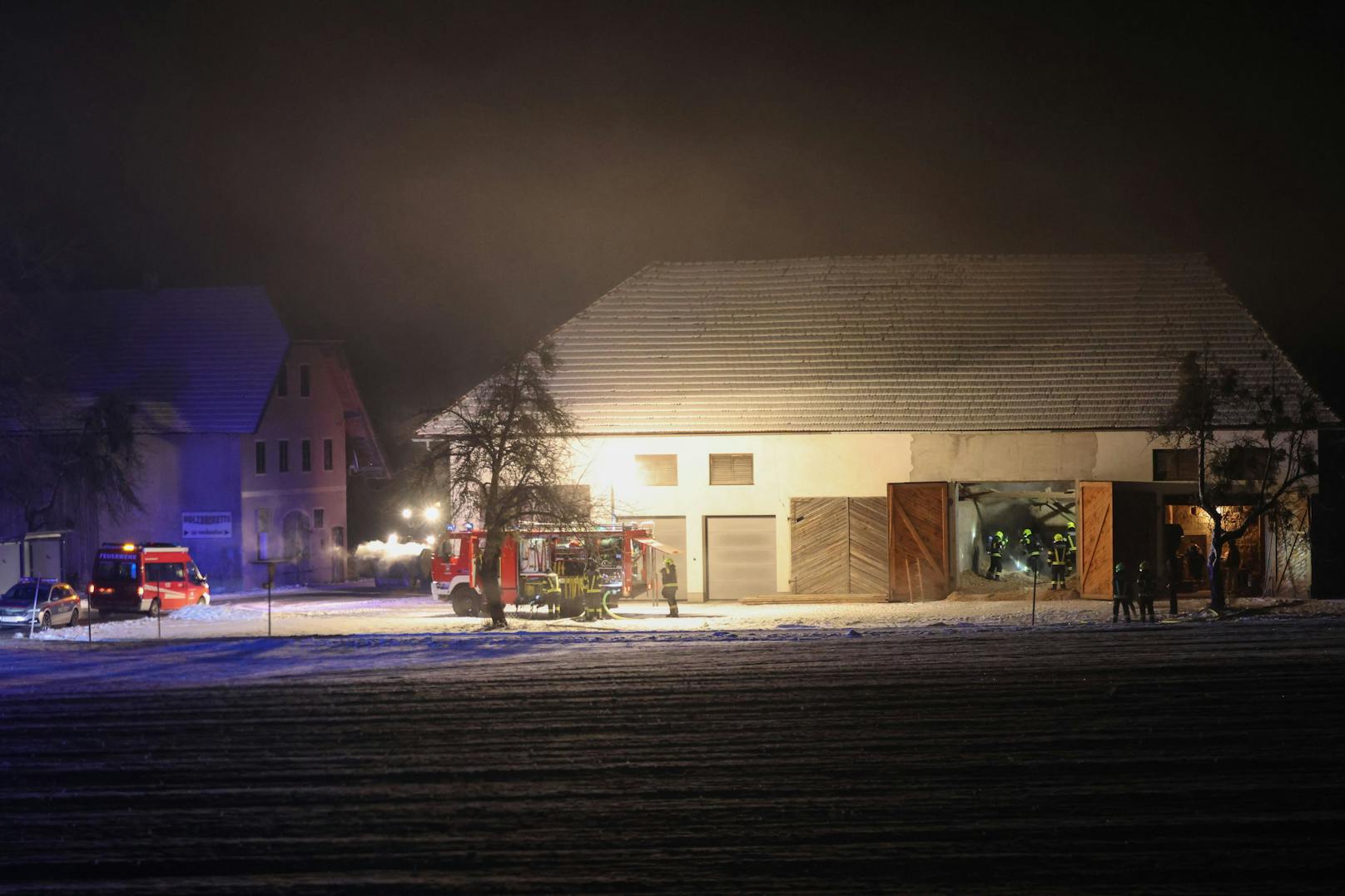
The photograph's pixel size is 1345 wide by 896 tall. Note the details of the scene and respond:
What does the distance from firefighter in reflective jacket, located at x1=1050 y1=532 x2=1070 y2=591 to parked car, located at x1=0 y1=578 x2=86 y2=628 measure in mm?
27281

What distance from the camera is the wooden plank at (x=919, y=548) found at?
125ft

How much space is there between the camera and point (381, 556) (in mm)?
53625

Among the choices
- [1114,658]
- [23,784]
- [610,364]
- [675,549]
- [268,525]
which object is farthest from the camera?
[268,525]

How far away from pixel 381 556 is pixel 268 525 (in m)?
4.44

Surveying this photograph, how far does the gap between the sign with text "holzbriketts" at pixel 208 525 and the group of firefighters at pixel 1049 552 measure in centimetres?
2740

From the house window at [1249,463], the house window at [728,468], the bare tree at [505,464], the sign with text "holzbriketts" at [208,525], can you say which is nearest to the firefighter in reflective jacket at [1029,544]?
the house window at [1249,463]

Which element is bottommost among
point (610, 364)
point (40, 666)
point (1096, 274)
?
point (40, 666)

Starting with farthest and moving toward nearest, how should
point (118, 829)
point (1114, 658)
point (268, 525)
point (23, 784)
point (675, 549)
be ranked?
1. point (268, 525)
2. point (675, 549)
3. point (1114, 658)
4. point (23, 784)
5. point (118, 829)

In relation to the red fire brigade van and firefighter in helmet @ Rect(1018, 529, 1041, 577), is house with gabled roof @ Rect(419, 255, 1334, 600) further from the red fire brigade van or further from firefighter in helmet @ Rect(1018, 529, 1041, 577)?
the red fire brigade van

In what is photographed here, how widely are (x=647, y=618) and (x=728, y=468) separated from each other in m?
6.63

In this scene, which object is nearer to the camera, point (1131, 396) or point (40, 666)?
point (40, 666)

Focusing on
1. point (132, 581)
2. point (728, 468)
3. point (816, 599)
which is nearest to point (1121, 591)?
point (816, 599)

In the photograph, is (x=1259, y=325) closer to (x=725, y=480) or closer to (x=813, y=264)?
(x=813, y=264)

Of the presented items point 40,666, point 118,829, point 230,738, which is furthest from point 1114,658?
point 40,666
